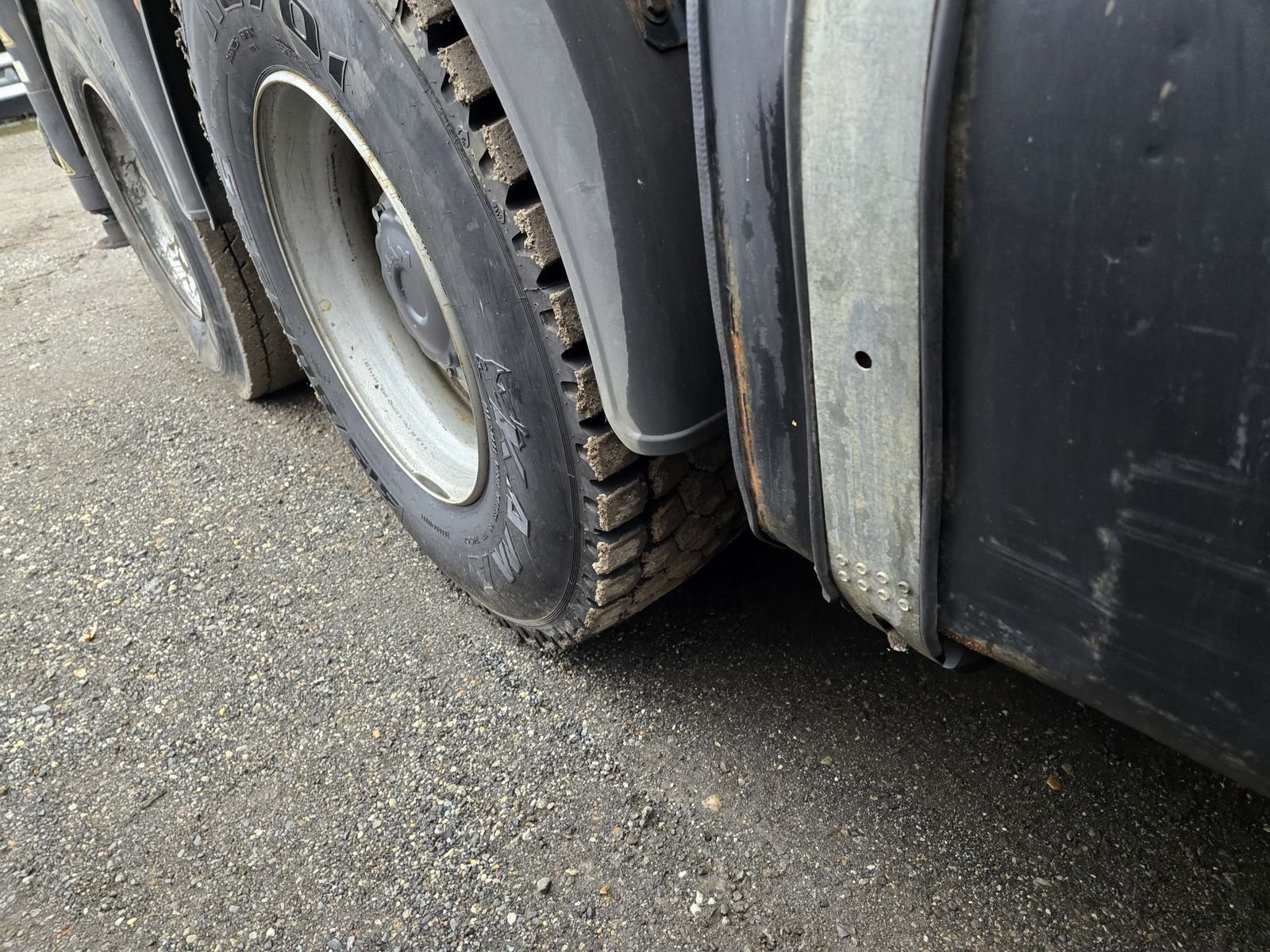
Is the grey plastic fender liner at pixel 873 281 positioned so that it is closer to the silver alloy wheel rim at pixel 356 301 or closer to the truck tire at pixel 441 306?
the truck tire at pixel 441 306

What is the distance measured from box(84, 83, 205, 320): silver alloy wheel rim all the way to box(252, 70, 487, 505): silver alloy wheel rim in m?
0.90

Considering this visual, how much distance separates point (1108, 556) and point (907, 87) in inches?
15.5

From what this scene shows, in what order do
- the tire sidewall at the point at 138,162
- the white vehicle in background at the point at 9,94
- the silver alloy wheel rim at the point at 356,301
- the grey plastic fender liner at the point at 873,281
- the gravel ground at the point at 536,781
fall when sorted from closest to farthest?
the grey plastic fender liner at the point at 873,281
the gravel ground at the point at 536,781
the silver alloy wheel rim at the point at 356,301
the tire sidewall at the point at 138,162
the white vehicle in background at the point at 9,94

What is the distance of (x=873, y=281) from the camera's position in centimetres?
75

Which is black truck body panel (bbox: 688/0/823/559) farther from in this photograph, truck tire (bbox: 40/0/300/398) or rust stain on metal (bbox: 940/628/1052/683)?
truck tire (bbox: 40/0/300/398)

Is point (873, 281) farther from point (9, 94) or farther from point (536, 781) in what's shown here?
point (9, 94)

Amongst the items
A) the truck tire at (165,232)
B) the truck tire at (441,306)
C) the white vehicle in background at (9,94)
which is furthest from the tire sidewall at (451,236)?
the white vehicle in background at (9,94)

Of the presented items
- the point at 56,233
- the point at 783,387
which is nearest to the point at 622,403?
the point at 783,387

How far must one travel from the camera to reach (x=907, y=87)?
2.19ft

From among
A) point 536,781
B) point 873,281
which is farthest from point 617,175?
point 536,781

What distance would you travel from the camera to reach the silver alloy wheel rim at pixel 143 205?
2580 millimetres

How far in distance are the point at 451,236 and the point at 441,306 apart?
0.49 ft

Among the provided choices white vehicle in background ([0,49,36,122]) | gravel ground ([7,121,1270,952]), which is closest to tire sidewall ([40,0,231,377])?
gravel ground ([7,121,1270,952])

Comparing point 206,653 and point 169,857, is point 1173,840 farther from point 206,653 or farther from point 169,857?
point 206,653
